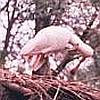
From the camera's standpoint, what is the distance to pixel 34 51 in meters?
1.90

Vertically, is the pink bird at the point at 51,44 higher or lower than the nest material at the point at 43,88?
higher

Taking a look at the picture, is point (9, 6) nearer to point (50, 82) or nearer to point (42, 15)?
point (42, 15)

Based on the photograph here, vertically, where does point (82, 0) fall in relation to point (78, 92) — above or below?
above

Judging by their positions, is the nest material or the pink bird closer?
the nest material

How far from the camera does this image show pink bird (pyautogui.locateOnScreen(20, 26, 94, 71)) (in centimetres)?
190

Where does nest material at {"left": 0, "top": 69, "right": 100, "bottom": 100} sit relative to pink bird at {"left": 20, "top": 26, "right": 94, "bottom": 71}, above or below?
below

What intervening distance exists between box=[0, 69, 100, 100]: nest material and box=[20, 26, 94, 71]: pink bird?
0.37ft

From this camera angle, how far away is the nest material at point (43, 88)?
175cm

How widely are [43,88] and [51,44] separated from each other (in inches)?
9.2

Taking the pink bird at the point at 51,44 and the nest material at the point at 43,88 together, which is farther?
the pink bird at the point at 51,44

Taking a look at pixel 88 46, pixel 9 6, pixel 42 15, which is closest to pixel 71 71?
pixel 88 46

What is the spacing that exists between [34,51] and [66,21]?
22 centimetres

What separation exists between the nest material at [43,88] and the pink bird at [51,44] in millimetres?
112

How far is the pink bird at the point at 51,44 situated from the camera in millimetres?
1899
